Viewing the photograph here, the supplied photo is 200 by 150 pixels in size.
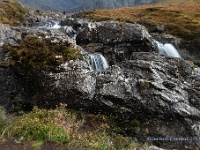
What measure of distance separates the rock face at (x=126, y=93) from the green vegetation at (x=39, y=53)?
64 cm

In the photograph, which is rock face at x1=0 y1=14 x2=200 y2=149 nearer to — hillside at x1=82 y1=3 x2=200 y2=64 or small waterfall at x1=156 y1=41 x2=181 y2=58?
small waterfall at x1=156 y1=41 x2=181 y2=58

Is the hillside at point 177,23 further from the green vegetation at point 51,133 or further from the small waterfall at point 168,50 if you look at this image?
the green vegetation at point 51,133

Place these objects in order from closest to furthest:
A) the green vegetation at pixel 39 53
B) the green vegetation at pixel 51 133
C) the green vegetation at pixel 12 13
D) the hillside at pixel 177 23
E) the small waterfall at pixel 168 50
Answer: the green vegetation at pixel 51 133 < the green vegetation at pixel 39 53 < the small waterfall at pixel 168 50 < the hillside at pixel 177 23 < the green vegetation at pixel 12 13

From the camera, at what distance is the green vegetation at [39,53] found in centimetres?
2838

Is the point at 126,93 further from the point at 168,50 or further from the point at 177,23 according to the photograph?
the point at 177,23

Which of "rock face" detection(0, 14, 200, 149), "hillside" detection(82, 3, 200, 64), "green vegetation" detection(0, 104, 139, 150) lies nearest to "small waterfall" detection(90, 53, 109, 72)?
"rock face" detection(0, 14, 200, 149)

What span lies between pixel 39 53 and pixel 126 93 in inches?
364

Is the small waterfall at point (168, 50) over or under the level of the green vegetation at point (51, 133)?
under

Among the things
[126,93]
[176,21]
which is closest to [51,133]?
[126,93]

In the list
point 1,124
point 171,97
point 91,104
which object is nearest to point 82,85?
point 91,104

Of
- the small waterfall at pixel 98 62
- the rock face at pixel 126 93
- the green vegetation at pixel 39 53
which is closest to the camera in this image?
the rock face at pixel 126 93

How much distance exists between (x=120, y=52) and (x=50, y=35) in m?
11.5

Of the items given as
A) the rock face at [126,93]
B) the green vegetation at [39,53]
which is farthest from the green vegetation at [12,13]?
the rock face at [126,93]

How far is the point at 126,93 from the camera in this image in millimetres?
27453
